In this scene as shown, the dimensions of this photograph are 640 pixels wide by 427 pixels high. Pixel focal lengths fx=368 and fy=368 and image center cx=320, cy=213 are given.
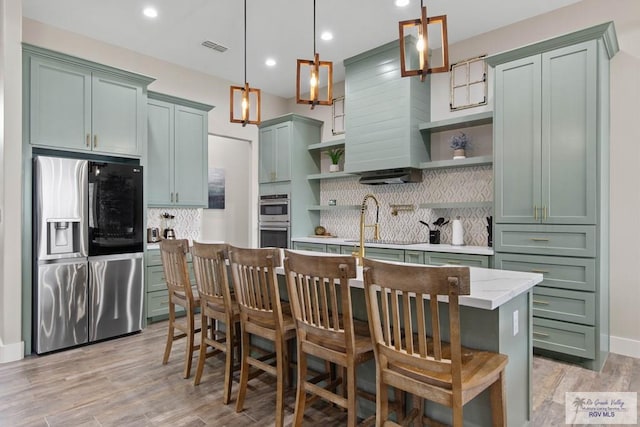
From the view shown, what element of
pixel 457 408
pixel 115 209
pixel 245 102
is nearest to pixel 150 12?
pixel 245 102

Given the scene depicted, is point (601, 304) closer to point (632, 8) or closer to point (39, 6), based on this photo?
point (632, 8)

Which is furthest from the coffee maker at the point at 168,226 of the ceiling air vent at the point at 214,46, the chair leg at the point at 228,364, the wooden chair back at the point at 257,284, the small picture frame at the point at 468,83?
the small picture frame at the point at 468,83

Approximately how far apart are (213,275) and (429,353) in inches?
62.1

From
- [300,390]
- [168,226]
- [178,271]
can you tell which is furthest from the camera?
[168,226]

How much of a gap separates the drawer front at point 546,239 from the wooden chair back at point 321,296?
2.33 meters

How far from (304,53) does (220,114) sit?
5.42 feet

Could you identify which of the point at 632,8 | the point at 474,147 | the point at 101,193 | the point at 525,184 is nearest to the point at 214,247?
the point at 101,193

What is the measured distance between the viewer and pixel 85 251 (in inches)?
141

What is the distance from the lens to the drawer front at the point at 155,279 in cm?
427

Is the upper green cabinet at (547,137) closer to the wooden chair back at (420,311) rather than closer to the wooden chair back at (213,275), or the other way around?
the wooden chair back at (420,311)

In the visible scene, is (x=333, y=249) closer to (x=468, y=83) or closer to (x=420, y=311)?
(x=468, y=83)

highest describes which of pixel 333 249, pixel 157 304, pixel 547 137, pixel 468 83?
pixel 468 83

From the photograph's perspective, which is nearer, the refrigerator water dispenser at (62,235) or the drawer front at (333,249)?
the refrigerator water dispenser at (62,235)

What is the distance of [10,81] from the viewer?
10.5ft
